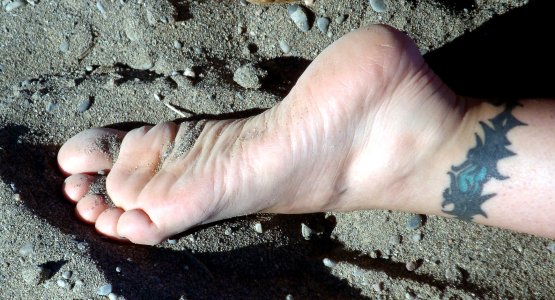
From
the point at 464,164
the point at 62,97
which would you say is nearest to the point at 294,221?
the point at 464,164

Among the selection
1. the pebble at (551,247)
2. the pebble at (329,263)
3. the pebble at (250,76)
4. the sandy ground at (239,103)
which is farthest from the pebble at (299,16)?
the pebble at (551,247)

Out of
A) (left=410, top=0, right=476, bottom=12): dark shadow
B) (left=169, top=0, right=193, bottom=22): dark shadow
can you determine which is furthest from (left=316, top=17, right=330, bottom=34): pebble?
(left=169, top=0, right=193, bottom=22): dark shadow

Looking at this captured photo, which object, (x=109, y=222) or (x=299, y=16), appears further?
(x=299, y=16)

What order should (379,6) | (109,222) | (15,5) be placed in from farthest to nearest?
(15,5)
(379,6)
(109,222)

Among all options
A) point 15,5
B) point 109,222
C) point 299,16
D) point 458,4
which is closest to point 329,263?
point 109,222

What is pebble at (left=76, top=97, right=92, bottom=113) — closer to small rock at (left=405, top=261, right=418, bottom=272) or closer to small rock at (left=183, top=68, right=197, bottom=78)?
small rock at (left=183, top=68, right=197, bottom=78)

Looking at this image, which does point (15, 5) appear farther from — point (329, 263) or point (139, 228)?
point (329, 263)

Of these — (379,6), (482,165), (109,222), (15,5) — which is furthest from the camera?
(15,5)
